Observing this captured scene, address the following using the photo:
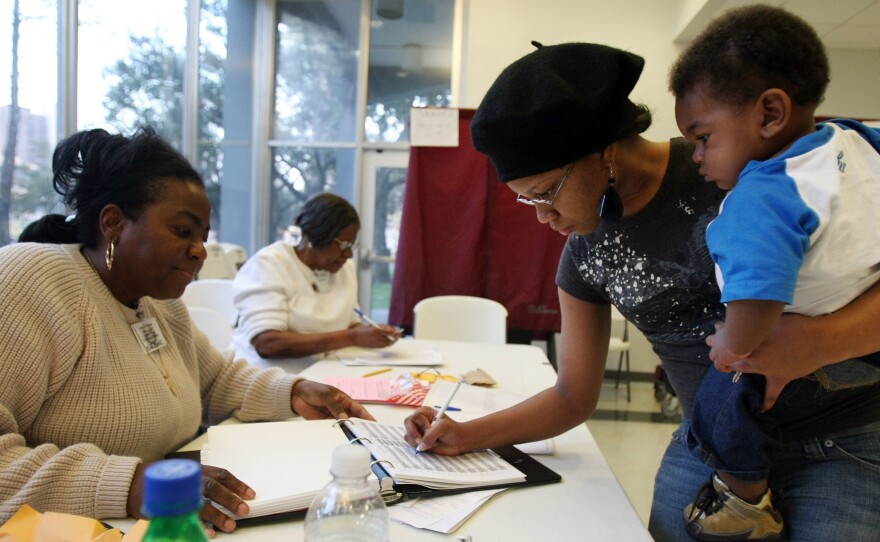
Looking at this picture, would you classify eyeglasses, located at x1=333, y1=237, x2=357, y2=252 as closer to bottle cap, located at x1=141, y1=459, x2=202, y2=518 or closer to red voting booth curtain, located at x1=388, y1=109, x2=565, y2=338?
red voting booth curtain, located at x1=388, y1=109, x2=565, y2=338

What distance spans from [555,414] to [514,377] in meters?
0.85

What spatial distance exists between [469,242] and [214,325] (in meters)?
1.89

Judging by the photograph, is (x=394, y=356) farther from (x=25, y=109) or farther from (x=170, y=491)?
(x=25, y=109)

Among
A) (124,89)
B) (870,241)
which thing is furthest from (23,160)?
(870,241)

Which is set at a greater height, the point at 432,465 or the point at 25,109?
the point at 25,109

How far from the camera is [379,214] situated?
517 centimetres

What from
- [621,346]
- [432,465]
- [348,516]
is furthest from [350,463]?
[621,346]

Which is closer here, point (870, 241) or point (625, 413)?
point (870, 241)

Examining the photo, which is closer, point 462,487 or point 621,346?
point 462,487

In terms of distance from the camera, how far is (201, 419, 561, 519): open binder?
101cm

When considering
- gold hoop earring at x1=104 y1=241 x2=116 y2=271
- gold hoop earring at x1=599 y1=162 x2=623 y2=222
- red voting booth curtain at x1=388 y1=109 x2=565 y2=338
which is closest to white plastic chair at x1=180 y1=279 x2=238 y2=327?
red voting booth curtain at x1=388 y1=109 x2=565 y2=338

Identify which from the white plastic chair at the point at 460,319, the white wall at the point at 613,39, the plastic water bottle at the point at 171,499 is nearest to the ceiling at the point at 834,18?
the white wall at the point at 613,39

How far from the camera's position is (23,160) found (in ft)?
9.20

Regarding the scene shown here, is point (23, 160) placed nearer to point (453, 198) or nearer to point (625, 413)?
point (453, 198)
